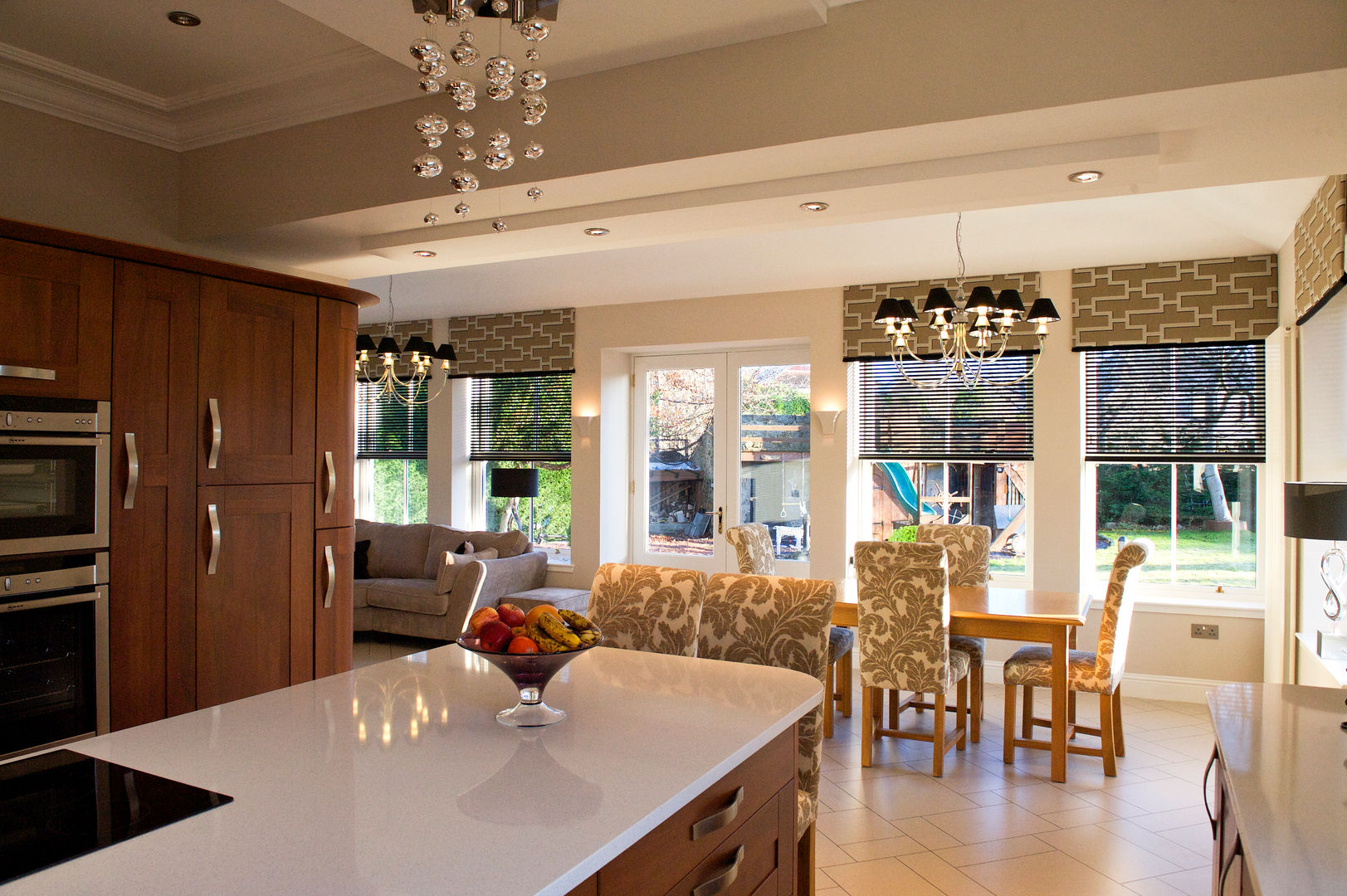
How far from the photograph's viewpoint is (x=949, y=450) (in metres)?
5.77

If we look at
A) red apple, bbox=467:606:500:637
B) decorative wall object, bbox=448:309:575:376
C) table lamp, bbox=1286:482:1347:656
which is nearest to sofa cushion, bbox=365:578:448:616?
decorative wall object, bbox=448:309:575:376

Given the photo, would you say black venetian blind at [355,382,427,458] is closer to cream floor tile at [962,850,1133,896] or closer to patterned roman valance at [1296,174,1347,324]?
cream floor tile at [962,850,1133,896]

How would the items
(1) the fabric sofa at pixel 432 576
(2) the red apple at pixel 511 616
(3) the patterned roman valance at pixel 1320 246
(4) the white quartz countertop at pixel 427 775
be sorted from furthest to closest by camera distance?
(1) the fabric sofa at pixel 432 576 → (3) the patterned roman valance at pixel 1320 246 → (2) the red apple at pixel 511 616 → (4) the white quartz countertop at pixel 427 775

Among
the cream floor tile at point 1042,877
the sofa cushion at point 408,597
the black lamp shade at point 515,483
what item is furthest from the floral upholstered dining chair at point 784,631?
the black lamp shade at point 515,483

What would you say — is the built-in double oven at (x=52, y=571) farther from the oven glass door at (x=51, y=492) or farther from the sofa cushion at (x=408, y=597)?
the sofa cushion at (x=408, y=597)

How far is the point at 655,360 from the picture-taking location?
22.7ft

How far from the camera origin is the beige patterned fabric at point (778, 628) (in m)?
2.42

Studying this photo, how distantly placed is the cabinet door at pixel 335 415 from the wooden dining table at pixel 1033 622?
2148 millimetres

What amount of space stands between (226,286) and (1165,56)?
296 centimetres

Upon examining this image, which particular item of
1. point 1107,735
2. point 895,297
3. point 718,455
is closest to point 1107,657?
point 1107,735

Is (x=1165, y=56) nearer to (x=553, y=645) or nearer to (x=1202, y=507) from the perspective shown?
(x=553, y=645)

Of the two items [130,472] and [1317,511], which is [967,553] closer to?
[1317,511]

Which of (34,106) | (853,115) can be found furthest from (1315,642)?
(34,106)

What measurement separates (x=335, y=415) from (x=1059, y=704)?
132 inches
